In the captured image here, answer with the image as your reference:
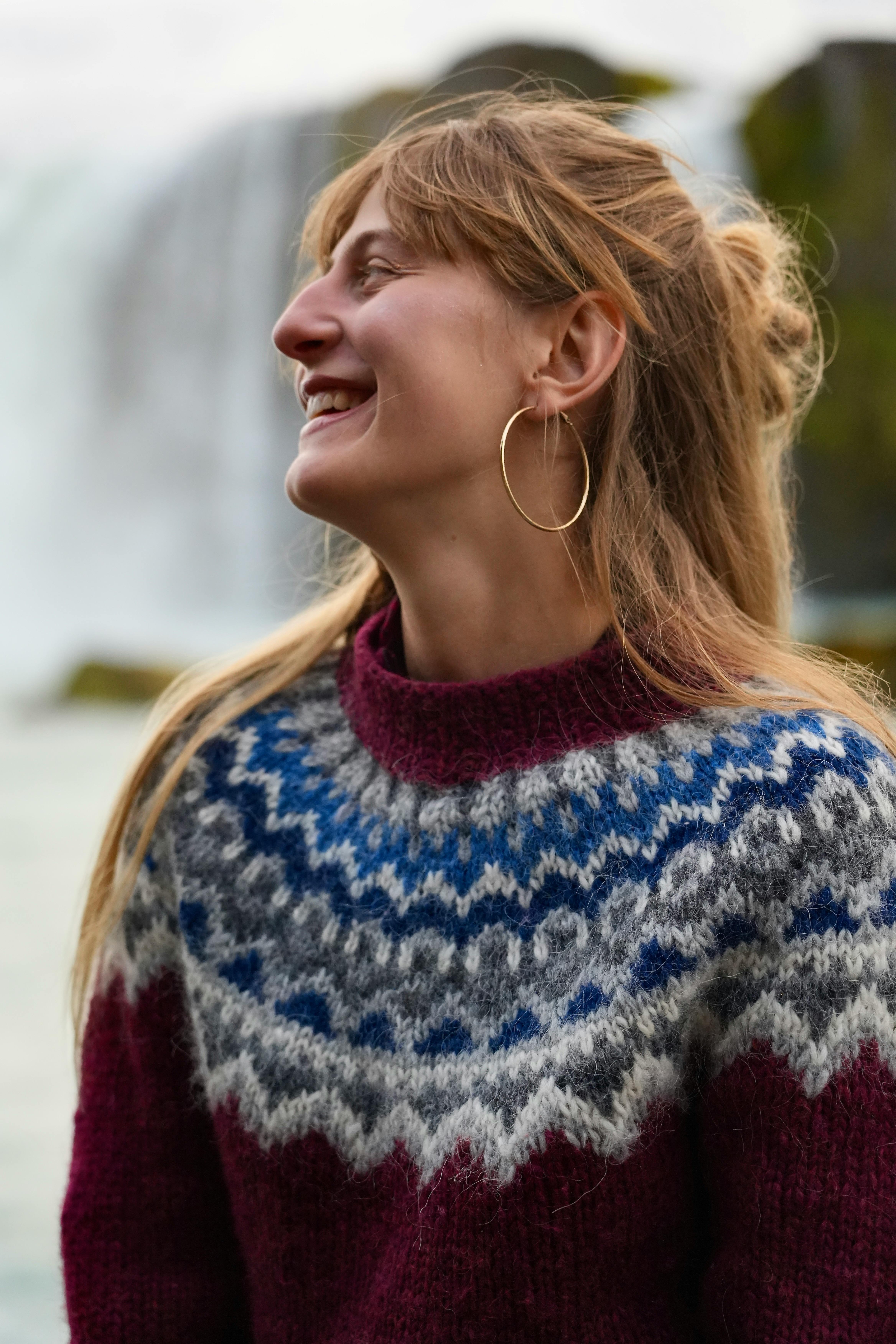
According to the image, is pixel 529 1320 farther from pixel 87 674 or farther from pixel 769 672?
pixel 87 674

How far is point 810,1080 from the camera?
98cm

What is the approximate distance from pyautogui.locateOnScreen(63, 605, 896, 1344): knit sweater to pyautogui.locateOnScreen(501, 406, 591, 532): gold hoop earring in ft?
0.41

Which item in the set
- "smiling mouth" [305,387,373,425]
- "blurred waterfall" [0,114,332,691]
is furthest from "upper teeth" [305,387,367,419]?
"blurred waterfall" [0,114,332,691]

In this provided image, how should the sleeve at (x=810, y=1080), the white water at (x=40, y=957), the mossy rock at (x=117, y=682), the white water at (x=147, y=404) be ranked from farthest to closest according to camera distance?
the white water at (x=147, y=404)
the mossy rock at (x=117, y=682)
the white water at (x=40, y=957)
the sleeve at (x=810, y=1080)

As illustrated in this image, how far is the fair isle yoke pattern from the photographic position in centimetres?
100

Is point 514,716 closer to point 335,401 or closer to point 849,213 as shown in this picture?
point 335,401

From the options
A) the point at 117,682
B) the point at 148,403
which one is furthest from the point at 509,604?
the point at 148,403

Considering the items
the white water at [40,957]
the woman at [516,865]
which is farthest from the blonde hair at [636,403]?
the white water at [40,957]

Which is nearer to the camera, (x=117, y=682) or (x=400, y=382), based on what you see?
(x=400, y=382)

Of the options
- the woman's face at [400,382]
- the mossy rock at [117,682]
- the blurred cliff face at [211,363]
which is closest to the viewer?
the woman's face at [400,382]

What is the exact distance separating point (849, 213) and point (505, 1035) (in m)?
5.93

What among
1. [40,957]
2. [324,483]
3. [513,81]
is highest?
[513,81]

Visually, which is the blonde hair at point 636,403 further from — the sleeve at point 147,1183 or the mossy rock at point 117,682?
the mossy rock at point 117,682

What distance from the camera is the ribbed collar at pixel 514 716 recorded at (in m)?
1.12
